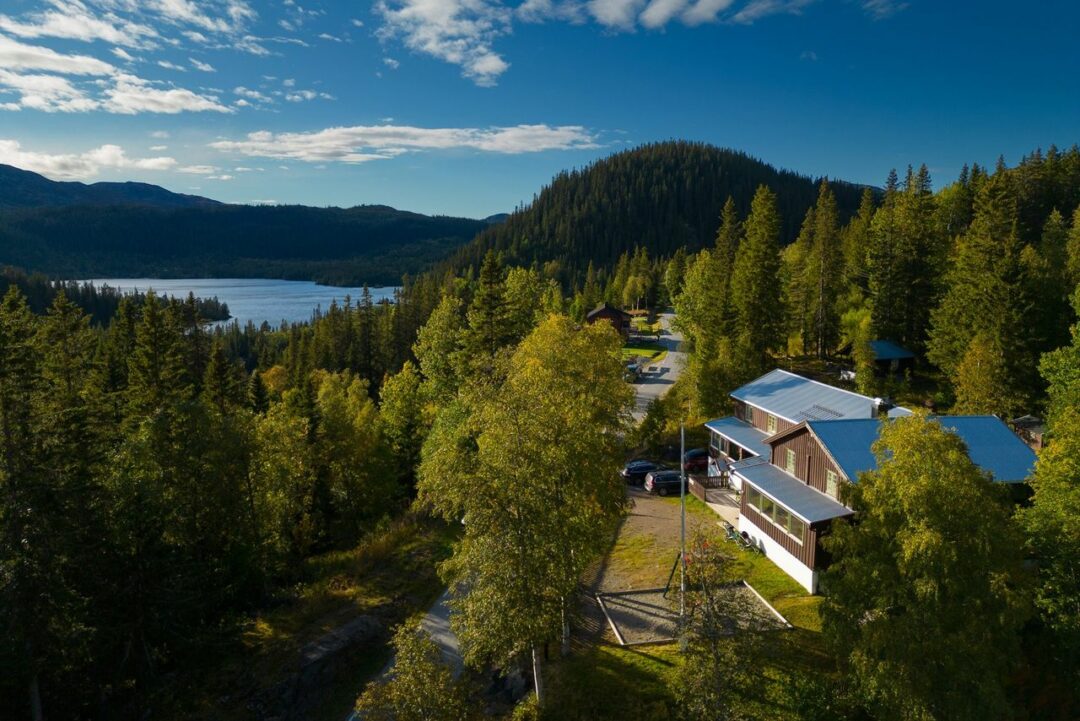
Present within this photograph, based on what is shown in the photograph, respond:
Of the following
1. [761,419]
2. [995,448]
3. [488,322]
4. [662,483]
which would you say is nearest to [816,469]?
[995,448]

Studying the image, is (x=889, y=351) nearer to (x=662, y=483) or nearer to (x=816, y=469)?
(x=662, y=483)

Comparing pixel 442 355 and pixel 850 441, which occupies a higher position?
pixel 442 355

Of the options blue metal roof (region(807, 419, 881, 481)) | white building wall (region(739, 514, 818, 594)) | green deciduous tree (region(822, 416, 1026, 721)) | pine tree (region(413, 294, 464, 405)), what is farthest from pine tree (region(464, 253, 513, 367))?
green deciduous tree (region(822, 416, 1026, 721))

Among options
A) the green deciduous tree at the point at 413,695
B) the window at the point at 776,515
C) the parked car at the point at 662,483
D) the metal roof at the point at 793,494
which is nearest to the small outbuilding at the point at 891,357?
the parked car at the point at 662,483

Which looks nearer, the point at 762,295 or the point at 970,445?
the point at 970,445

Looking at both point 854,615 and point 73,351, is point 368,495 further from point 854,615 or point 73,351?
point 854,615

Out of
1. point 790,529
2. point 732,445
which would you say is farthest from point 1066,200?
point 790,529

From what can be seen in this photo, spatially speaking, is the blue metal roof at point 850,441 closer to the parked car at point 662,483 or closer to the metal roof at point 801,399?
the metal roof at point 801,399

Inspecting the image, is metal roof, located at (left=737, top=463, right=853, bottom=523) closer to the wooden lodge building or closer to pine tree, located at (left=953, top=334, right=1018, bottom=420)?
the wooden lodge building
